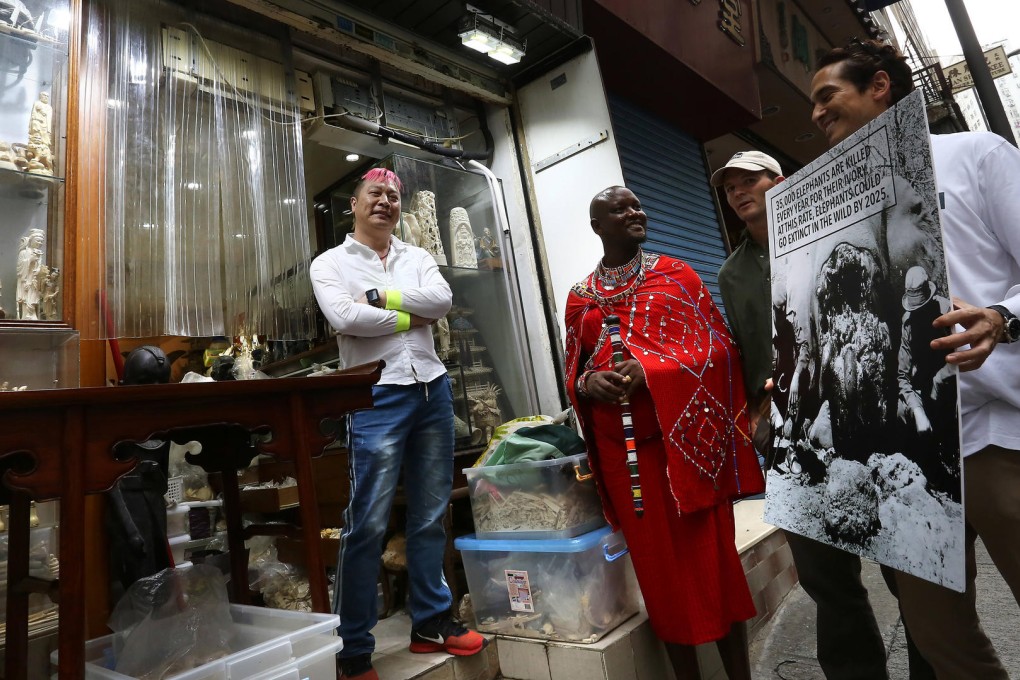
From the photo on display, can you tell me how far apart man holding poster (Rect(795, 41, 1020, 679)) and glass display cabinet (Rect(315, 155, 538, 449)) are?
8.19ft

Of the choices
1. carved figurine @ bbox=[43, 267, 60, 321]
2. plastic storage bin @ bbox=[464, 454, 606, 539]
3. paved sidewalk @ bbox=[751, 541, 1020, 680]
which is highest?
carved figurine @ bbox=[43, 267, 60, 321]

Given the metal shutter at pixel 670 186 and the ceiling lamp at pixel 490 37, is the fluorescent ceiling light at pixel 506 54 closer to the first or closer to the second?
the ceiling lamp at pixel 490 37

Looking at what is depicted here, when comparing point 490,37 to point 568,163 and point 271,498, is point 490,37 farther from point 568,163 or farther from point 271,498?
point 271,498

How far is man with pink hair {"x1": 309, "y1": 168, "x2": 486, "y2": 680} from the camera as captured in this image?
2143 millimetres

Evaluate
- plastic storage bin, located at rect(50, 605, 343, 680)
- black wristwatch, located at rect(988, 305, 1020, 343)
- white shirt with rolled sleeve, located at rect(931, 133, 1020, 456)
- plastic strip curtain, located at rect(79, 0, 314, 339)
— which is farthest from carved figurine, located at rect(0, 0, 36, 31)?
black wristwatch, located at rect(988, 305, 1020, 343)

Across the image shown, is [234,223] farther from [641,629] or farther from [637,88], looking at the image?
[637,88]

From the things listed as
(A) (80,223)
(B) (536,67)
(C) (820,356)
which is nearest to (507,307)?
(B) (536,67)

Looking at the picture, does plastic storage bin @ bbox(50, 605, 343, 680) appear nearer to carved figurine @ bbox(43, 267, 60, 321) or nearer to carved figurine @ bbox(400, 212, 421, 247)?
carved figurine @ bbox(43, 267, 60, 321)

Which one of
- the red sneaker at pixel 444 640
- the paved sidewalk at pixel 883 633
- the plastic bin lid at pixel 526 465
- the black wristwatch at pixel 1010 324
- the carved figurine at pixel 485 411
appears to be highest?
the carved figurine at pixel 485 411

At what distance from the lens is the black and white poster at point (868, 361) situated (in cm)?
113

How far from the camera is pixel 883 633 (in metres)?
2.83

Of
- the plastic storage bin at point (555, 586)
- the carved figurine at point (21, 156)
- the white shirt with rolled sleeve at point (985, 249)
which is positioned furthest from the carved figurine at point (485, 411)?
the white shirt with rolled sleeve at point (985, 249)

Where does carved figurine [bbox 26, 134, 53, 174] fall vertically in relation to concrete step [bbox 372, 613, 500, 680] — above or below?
above

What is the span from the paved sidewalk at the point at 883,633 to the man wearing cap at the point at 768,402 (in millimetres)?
602
